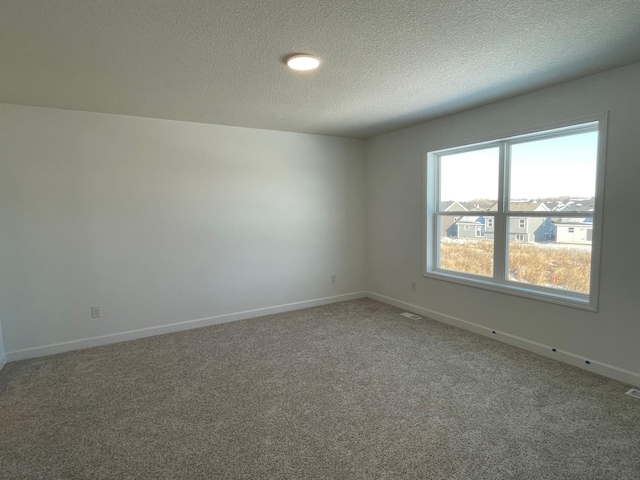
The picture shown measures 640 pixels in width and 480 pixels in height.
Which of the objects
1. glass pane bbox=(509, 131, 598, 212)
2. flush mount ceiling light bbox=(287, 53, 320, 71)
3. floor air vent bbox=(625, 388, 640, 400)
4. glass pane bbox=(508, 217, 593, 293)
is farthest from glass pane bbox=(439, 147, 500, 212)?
flush mount ceiling light bbox=(287, 53, 320, 71)

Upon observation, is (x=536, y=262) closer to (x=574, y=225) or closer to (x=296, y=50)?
(x=574, y=225)

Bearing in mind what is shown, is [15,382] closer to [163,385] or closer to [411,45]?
[163,385]

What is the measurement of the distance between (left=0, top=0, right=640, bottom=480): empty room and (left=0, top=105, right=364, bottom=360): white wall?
23mm

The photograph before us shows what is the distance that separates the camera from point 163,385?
2.72m

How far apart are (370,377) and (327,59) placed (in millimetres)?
2440

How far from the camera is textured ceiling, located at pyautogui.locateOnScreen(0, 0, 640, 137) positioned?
175 cm

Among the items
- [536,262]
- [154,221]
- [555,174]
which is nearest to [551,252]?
[536,262]

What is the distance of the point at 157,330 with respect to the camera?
152 inches

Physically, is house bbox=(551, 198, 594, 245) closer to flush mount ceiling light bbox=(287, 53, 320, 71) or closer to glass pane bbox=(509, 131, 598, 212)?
glass pane bbox=(509, 131, 598, 212)

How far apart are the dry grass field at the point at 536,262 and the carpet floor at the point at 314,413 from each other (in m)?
0.72

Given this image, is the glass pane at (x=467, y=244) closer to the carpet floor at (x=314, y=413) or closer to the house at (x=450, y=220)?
the house at (x=450, y=220)

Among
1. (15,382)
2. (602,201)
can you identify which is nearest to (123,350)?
(15,382)

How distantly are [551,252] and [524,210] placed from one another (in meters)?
0.47

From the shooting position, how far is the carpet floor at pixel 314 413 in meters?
1.84
